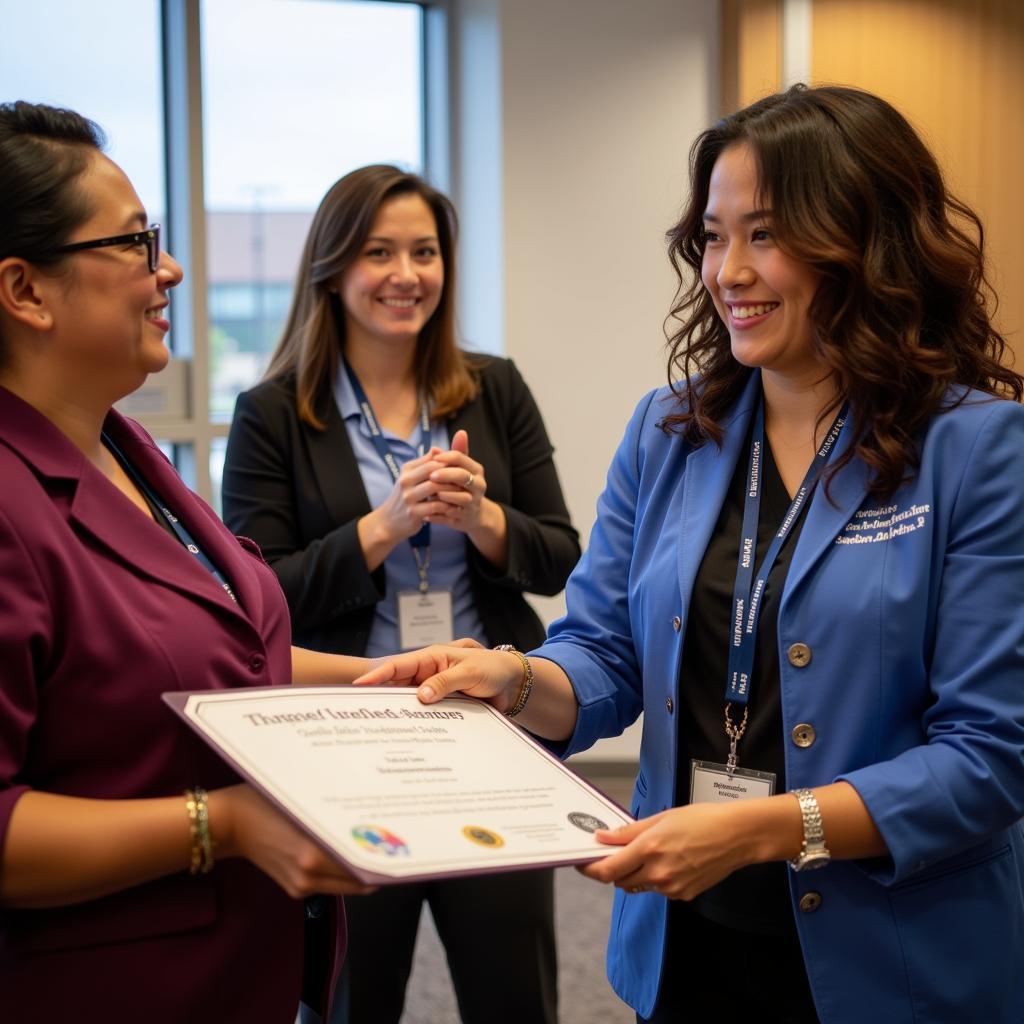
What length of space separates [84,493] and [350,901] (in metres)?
1.32

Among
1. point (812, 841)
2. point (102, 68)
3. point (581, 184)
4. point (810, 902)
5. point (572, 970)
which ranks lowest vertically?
point (572, 970)

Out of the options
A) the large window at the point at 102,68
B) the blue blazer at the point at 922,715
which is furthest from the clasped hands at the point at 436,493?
the large window at the point at 102,68

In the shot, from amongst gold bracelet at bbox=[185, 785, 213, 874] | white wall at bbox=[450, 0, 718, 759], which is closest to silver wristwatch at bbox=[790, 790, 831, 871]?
gold bracelet at bbox=[185, 785, 213, 874]

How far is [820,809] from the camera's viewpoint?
1.42 meters

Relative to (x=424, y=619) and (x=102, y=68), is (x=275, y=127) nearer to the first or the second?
(x=102, y=68)

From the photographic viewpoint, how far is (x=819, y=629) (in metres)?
1.50

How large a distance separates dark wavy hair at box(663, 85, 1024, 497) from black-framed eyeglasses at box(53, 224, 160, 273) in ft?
2.60

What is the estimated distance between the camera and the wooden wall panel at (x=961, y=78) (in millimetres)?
4266

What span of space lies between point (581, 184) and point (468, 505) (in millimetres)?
2464

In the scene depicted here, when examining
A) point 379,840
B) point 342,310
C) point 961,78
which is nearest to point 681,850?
point 379,840

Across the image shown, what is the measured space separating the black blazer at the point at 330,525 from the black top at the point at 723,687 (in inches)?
36.0

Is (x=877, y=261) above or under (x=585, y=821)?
above

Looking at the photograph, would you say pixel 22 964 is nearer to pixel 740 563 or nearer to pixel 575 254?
pixel 740 563

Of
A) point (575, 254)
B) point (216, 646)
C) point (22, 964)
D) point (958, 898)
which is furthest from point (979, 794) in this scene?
point (575, 254)
